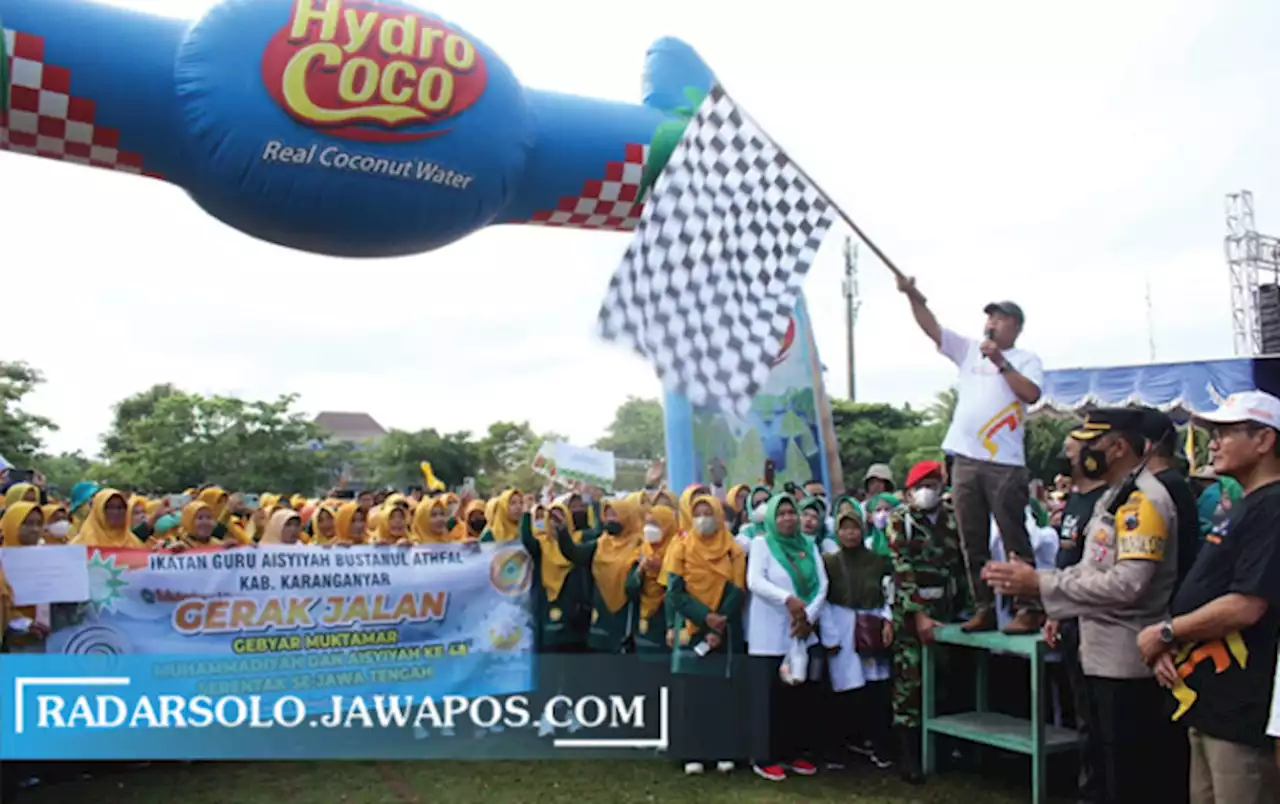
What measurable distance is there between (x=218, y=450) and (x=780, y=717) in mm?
38188

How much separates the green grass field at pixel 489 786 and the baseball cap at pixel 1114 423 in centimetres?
212

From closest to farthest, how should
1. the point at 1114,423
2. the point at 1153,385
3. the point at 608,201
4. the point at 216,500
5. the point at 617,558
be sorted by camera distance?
the point at 1114,423 → the point at 617,558 → the point at 216,500 → the point at 608,201 → the point at 1153,385

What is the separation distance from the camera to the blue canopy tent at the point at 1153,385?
46.3ft

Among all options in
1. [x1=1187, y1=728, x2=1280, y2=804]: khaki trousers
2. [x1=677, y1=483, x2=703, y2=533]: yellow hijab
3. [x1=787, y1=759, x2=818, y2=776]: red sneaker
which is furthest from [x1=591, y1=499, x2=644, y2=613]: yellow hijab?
[x1=1187, y1=728, x2=1280, y2=804]: khaki trousers

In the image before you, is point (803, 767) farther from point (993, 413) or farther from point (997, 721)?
point (993, 413)

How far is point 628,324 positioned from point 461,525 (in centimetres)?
343

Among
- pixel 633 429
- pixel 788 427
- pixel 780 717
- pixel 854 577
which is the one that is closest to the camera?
pixel 854 577

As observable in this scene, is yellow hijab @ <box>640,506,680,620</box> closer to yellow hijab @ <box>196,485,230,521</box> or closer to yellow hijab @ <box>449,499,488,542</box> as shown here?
yellow hijab @ <box>449,499,488,542</box>

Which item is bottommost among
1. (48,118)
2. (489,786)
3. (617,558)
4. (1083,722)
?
(489,786)

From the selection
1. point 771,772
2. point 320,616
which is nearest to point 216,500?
point 320,616

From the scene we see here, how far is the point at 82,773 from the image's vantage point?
207 inches

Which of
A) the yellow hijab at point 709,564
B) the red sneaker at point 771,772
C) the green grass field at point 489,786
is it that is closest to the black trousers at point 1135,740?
the green grass field at point 489,786

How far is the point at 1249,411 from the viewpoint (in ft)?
9.29

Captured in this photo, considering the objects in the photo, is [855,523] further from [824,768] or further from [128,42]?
[128,42]
